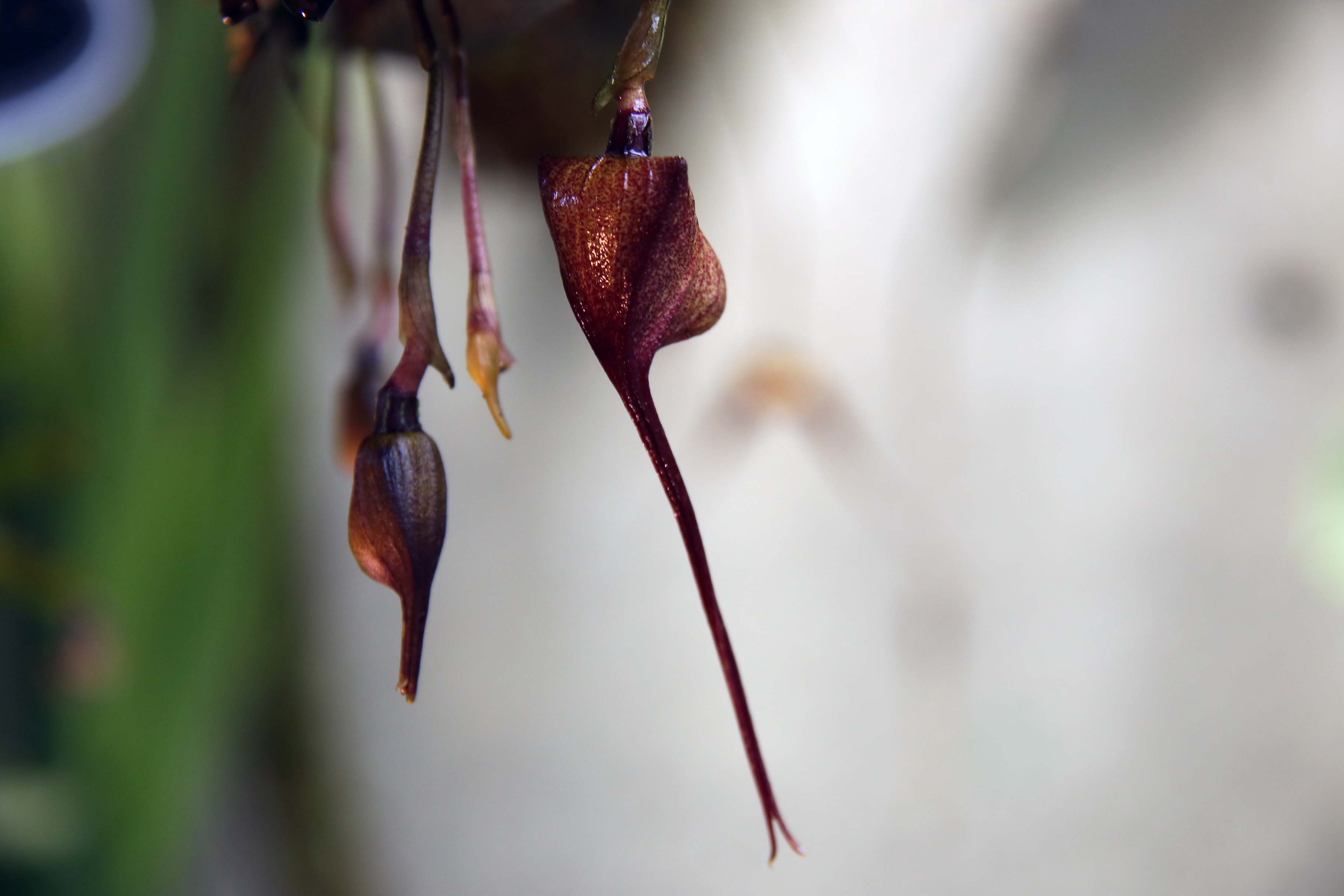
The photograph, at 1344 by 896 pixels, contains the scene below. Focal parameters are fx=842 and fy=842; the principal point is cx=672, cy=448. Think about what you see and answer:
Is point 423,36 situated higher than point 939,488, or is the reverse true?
point 423,36

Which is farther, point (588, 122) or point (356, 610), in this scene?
point (356, 610)

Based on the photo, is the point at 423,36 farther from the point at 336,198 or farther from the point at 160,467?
the point at 160,467

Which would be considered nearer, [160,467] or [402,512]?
[402,512]

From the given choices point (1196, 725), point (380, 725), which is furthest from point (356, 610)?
point (1196, 725)

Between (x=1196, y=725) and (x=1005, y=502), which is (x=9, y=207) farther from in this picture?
(x=1196, y=725)

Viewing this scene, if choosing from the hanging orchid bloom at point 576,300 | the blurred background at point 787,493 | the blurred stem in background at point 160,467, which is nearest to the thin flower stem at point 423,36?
the hanging orchid bloom at point 576,300

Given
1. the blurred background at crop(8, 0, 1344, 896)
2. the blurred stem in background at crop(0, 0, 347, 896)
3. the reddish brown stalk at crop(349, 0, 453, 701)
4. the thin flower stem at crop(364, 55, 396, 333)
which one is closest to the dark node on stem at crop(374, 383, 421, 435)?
the reddish brown stalk at crop(349, 0, 453, 701)

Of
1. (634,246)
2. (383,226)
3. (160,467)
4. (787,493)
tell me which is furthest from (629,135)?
(160,467)

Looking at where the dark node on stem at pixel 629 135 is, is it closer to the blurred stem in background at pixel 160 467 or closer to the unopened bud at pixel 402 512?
the unopened bud at pixel 402 512
